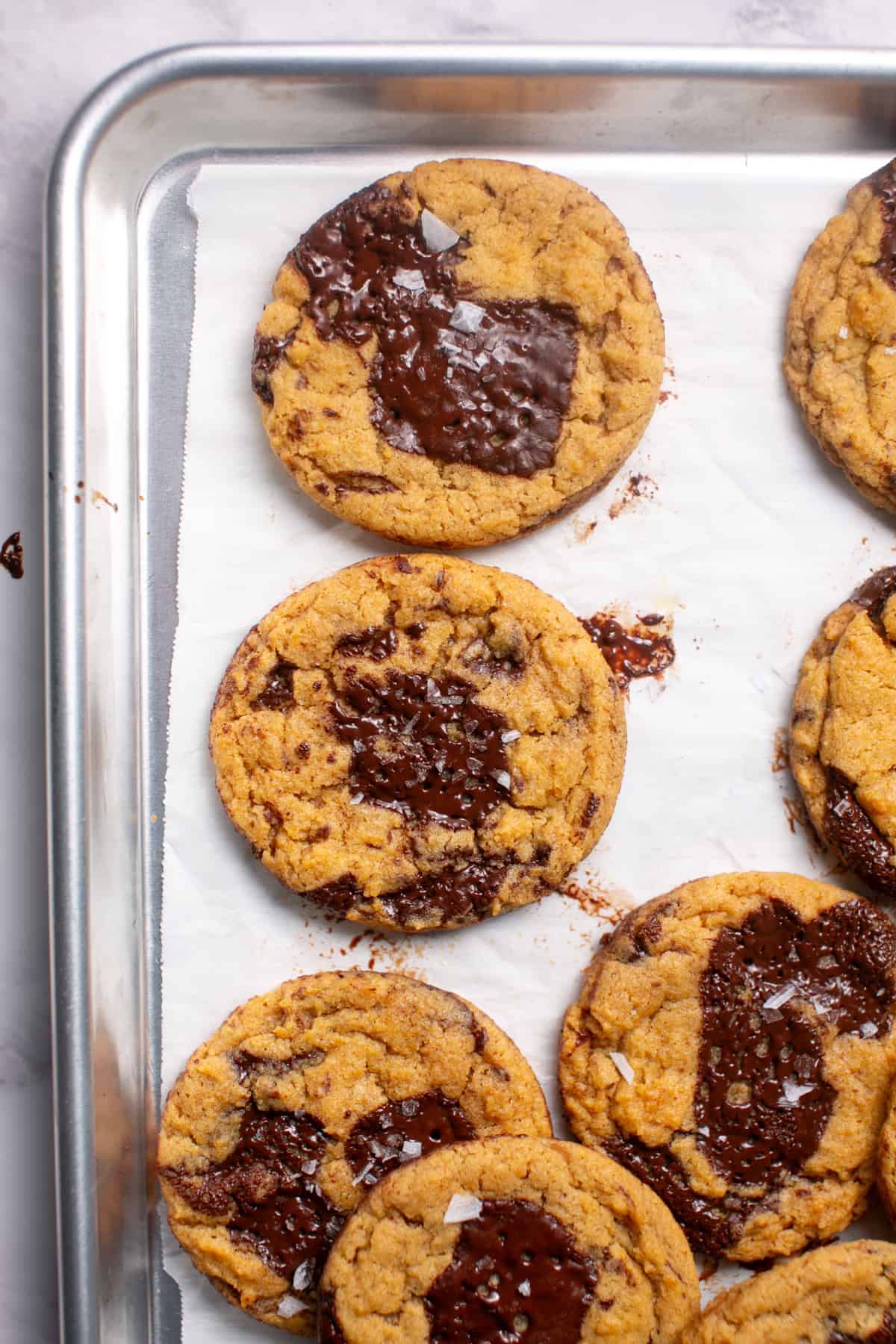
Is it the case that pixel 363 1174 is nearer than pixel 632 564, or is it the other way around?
pixel 363 1174

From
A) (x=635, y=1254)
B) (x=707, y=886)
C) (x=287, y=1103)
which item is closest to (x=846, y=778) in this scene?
(x=707, y=886)

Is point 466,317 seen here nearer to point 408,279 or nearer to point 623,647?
point 408,279

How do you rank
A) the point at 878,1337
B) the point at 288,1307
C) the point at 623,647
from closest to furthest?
Result: the point at 878,1337 → the point at 288,1307 → the point at 623,647

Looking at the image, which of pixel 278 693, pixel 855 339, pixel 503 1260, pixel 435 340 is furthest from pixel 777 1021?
pixel 435 340

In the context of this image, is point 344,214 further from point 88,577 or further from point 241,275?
point 88,577

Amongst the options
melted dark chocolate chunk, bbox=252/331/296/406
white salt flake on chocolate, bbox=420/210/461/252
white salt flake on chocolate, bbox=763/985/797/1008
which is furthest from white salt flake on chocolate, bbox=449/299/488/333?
white salt flake on chocolate, bbox=763/985/797/1008

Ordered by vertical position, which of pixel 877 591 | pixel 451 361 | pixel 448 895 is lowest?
pixel 448 895
